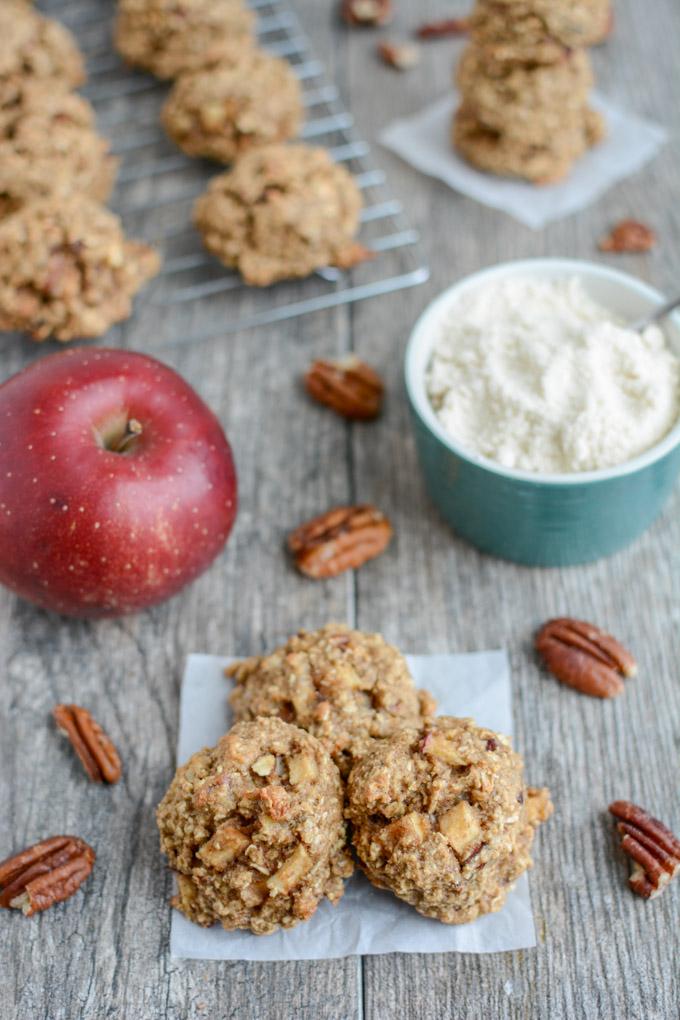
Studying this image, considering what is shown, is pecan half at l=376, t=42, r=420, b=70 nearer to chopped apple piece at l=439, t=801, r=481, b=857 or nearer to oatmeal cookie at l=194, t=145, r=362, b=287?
oatmeal cookie at l=194, t=145, r=362, b=287

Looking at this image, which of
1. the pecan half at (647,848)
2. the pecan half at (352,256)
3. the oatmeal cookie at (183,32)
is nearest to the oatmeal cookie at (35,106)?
the oatmeal cookie at (183,32)

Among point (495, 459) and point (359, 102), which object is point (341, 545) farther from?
point (359, 102)

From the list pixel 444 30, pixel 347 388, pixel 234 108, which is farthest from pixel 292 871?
pixel 444 30

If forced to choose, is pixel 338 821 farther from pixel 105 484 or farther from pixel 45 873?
pixel 105 484

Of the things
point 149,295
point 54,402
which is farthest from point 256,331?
point 54,402

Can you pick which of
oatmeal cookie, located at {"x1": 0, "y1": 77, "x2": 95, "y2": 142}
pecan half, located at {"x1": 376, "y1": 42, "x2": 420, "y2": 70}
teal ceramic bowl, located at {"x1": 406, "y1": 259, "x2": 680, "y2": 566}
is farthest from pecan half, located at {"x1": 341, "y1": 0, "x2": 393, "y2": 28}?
teal ceramic bowl, located at {"x1": 406, "y1": 259, "x2": 680, "y2": 566}

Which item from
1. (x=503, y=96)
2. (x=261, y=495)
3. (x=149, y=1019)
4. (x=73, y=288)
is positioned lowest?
(x=149, y=1019)
